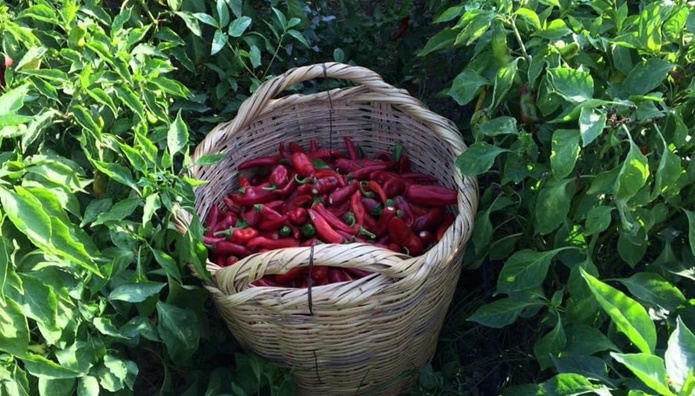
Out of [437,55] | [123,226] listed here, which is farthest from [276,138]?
[123,226]

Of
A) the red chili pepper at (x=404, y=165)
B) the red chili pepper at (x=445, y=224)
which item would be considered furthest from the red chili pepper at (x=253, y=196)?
the red chili pepper at (x=445, y=224)

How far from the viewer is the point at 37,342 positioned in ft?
5.07

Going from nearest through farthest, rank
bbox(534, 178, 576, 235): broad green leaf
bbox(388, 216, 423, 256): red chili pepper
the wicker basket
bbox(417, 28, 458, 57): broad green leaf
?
bbox(534, 178, 576, 235): broad green leaf, the wicker basket, bbox(417, 28, 458, 57): broad green leaf, bbox(388, 216, 423, 256): red chili pepper

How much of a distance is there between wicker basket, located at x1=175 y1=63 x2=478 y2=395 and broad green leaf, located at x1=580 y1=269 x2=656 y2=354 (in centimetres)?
59

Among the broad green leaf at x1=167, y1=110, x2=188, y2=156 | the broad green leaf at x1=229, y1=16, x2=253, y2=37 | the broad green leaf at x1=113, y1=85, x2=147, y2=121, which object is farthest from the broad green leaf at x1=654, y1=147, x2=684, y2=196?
the broad green leaf at x1=229, y1=16, x2=253, y2=37

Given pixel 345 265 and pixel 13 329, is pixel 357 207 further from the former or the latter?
pixel 13 329

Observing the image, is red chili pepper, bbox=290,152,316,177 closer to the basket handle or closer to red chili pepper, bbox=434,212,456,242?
the basket handle

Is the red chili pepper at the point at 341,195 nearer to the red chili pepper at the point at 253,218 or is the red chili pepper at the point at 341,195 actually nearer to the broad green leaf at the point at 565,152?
the red chili pepper at the point at 253,218

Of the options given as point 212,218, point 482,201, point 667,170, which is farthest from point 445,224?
point 667,170

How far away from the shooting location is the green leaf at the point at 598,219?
1415mm

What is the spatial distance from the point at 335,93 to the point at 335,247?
2.58 feet

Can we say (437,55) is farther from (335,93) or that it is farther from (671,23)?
(671,23)

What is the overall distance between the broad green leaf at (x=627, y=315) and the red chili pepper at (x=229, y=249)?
3.83 feet

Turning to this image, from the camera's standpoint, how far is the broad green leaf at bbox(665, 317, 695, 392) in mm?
1031
